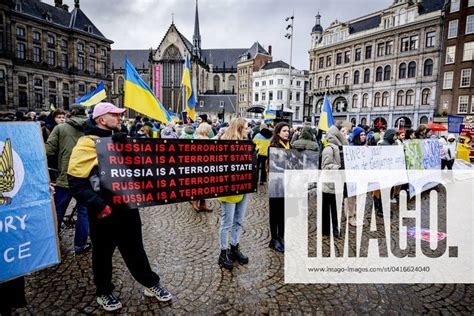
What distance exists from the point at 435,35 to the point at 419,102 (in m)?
8.95

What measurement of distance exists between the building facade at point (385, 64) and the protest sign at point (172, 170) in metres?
38.3

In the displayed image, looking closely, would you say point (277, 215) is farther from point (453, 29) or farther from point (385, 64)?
point (385, 64)

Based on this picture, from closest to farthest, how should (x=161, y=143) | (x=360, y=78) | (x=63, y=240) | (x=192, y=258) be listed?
(x=161, y=143) → (x=192, y=258) → (x=63, y=240) → (x=360, y=78)

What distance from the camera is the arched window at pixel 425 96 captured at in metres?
38.5

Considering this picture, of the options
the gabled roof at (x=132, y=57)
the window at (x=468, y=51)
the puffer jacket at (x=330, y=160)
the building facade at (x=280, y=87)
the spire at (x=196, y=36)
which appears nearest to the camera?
the puffer jacket at (x=330, y=160)

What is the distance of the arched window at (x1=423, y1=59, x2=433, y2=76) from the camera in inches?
1516

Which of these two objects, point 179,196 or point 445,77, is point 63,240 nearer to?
point 179,196

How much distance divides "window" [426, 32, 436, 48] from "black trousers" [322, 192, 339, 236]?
44.1 m

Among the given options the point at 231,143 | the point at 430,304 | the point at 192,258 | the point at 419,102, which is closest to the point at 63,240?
the point at 192,258

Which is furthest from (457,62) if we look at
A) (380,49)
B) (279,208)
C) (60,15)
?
(60,15)

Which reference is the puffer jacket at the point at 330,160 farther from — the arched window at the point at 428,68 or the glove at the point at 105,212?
the arched window at the point at 428,68

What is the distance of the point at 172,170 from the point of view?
10.7 feet

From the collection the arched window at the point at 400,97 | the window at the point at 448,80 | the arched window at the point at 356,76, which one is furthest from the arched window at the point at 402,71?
the arched window at the point at 356,76

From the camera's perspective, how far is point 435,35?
37.7 meters
